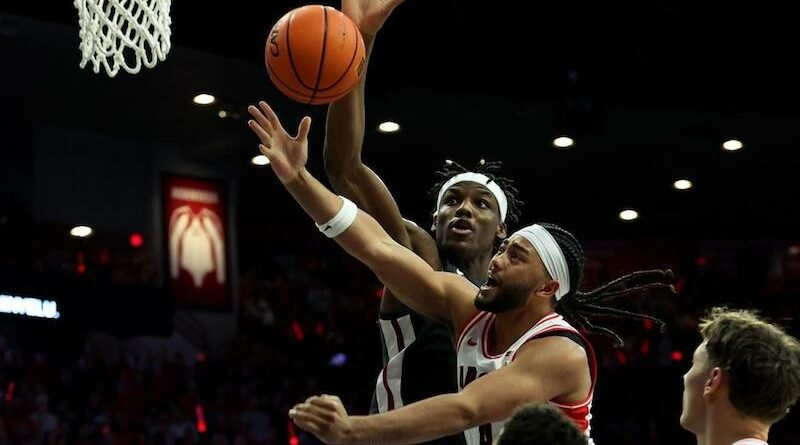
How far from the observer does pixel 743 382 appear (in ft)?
9.76

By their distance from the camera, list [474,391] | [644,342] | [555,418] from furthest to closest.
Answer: [644,342]
[474,391]
[555,418]

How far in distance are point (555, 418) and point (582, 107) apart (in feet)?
29.5

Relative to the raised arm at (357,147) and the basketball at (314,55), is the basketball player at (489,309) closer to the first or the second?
the basketball at (314,55)

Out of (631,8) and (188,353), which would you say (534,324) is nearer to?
(631,8)

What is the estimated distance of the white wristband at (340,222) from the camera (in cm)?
372

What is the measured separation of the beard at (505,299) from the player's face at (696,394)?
0.70m

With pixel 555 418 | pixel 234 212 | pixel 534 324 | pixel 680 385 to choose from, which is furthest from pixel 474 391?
pixel 234 212

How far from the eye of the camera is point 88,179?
41.8ft

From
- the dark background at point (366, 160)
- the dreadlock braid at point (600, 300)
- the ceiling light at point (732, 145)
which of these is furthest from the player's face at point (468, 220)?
the ceiling light at point (732, 145)

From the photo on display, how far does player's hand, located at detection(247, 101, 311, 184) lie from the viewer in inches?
141

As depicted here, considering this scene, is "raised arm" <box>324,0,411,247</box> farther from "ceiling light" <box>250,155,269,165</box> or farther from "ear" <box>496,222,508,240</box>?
"ceiling light" <box>250,155,269,165</box>

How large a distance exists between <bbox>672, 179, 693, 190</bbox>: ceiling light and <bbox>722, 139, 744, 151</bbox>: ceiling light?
3.28 feet

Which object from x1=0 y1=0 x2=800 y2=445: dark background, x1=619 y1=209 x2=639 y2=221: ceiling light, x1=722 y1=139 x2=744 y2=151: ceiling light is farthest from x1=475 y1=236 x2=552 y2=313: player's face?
x1=619 y1=209 x2=639 y2=221: ceiling light

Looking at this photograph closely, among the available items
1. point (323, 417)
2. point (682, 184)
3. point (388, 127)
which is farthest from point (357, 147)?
point (682, 184)
